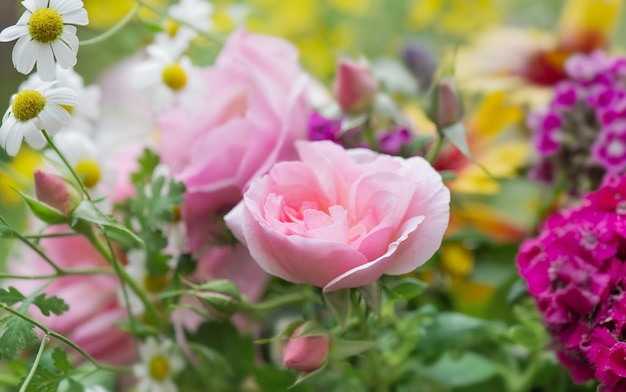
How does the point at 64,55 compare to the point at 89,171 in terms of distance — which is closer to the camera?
the point at 64,55

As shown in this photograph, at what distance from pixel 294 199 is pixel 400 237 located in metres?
0.05

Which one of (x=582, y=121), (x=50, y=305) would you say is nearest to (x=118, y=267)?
(x=50, y=305)

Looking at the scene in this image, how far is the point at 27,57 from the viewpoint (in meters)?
0.30

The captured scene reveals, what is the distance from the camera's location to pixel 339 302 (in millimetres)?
323

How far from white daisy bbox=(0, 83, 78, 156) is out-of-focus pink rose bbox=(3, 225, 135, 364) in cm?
18

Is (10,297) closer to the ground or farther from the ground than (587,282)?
farther from the ground

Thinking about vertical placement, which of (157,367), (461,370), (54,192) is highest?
(54,192)

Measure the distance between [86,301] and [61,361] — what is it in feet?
0.43

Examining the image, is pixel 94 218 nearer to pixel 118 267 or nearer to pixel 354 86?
pixel 118 267

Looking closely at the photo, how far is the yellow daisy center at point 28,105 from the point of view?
0.30m

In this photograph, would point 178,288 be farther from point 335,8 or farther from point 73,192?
point 335,8

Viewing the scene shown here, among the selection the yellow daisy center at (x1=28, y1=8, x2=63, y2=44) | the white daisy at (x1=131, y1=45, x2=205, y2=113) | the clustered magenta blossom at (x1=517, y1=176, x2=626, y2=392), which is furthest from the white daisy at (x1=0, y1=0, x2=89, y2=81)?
the clustered magenta blossom at (x1=517, y1=176, x2=626, y2=392)

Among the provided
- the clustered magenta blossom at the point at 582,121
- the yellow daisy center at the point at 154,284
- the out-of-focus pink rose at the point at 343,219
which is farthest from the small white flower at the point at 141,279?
the clustered magenta blossom at the point at 582,121

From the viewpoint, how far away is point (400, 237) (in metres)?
0.30
